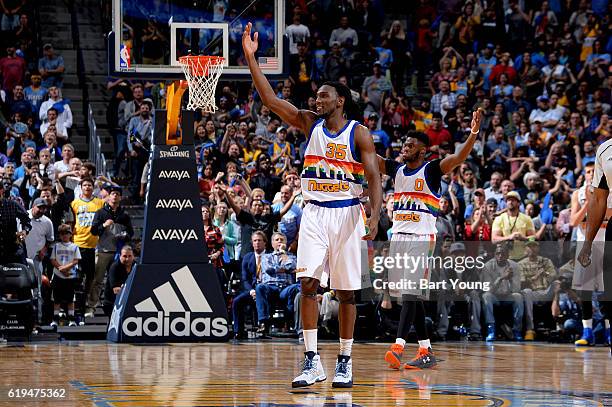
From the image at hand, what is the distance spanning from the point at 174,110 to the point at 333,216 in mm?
6411

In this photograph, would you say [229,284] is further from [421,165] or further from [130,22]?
[421,165]

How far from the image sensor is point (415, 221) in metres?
11.9

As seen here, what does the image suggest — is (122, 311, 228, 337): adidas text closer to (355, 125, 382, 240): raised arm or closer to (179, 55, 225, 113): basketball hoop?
(179, 55, 225, 113): basketball hoop

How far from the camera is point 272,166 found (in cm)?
2011

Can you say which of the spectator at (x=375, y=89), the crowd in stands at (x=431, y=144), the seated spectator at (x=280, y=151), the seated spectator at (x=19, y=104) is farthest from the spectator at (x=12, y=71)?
the spectator at (x=375, y=89)

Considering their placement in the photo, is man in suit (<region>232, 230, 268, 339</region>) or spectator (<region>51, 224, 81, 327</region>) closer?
man in suit (<region>232, 230, 268, 339</region>)

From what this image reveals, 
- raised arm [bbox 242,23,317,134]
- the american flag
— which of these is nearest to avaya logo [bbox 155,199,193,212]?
the american flag

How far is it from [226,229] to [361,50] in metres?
9.21

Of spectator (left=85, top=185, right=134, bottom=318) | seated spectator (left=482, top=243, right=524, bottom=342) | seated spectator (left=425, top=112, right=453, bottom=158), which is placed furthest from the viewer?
seated spectator (left=425, top=112, right=453, bottom=158)

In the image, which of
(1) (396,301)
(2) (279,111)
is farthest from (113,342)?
(2) (279,111)

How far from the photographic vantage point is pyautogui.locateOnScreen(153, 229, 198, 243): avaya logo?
15.1 m

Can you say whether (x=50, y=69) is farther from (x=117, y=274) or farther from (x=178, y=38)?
(x=178, y=38)

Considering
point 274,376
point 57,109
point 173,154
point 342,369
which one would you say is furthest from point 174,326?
point 57,109

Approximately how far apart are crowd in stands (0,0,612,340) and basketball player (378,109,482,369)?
4.61 ft
